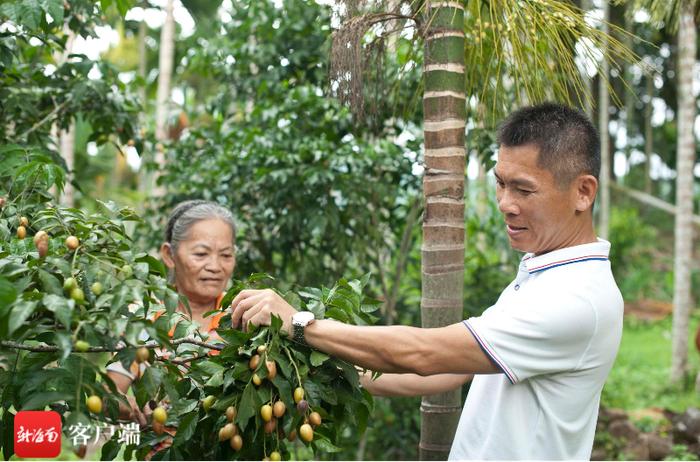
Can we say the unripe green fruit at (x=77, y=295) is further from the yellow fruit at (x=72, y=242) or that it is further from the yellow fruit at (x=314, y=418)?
the yellow fruit at (x=314, y=418)

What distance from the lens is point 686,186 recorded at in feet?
27.7

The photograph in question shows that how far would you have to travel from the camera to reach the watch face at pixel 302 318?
2.06m

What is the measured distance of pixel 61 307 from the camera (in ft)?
5.52

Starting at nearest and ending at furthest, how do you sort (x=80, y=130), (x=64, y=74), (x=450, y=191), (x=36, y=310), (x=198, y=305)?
1. (x=36, y=310)
2. (x=450, y=191)
3. (x=198, y=305)
4. (x=64, y=74)
5. (x=80, y=130)

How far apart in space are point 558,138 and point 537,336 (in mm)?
564

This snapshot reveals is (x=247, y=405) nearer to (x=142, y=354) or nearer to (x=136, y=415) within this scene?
(x=142, y=354)

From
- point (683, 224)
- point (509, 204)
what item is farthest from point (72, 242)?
point (683, 224)

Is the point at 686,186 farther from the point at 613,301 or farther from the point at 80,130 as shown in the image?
the point at 80,130

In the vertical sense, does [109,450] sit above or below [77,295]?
below

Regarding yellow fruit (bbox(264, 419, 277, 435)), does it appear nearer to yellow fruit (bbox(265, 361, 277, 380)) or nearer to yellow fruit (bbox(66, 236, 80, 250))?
yellow fruit (bbox(265, 361, 277, 380))

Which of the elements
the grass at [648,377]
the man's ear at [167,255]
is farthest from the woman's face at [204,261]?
the grass at [648,377]

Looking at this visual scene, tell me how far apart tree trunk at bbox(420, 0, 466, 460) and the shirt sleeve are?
954 millimetres

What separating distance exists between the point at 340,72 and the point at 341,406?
1.32m

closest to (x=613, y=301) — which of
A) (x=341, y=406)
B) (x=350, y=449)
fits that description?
(x=341, y=406)
